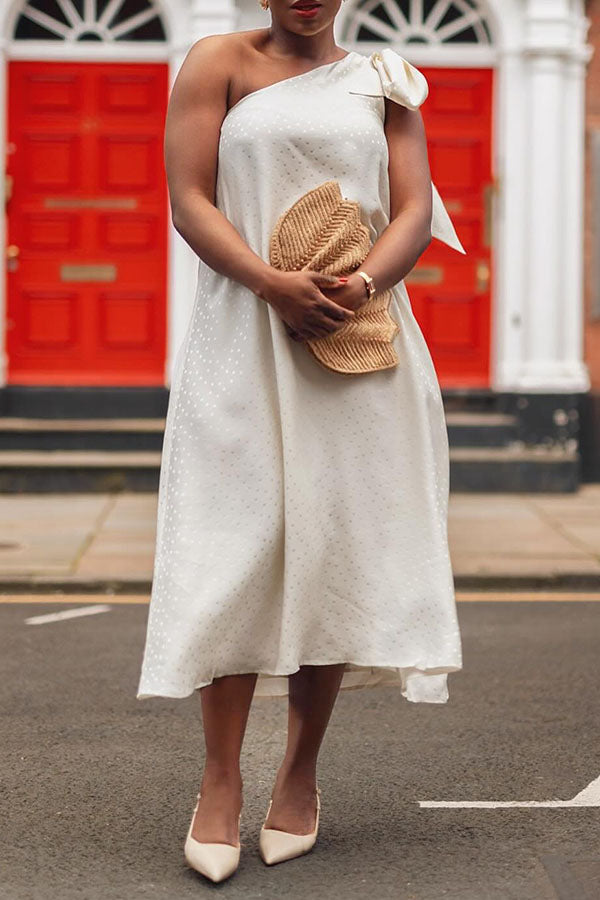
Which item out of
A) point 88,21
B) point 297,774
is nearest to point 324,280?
point 297,774

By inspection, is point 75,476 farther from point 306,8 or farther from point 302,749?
point 306,8

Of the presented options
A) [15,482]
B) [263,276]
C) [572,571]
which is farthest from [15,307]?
[263,276]

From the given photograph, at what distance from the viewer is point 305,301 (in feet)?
11.0

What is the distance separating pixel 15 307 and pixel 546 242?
376 cm

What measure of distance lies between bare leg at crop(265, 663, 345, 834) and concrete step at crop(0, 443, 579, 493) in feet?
23.5

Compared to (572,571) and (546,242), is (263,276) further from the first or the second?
(546,242)

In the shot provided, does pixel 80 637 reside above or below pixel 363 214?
below

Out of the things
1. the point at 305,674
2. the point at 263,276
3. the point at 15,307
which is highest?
the point at 15,307

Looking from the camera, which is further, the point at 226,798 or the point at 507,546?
the point at 507,546

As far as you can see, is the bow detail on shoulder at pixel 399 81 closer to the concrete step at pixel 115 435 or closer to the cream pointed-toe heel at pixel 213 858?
the cream pointed-toe heel at pixel 213 858

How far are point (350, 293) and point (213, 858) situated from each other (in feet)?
4.02

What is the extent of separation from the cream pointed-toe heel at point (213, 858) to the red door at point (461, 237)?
8307 millimetres

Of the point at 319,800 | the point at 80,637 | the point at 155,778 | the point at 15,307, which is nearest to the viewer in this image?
the point at 319,800

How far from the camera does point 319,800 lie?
13.3 feet
